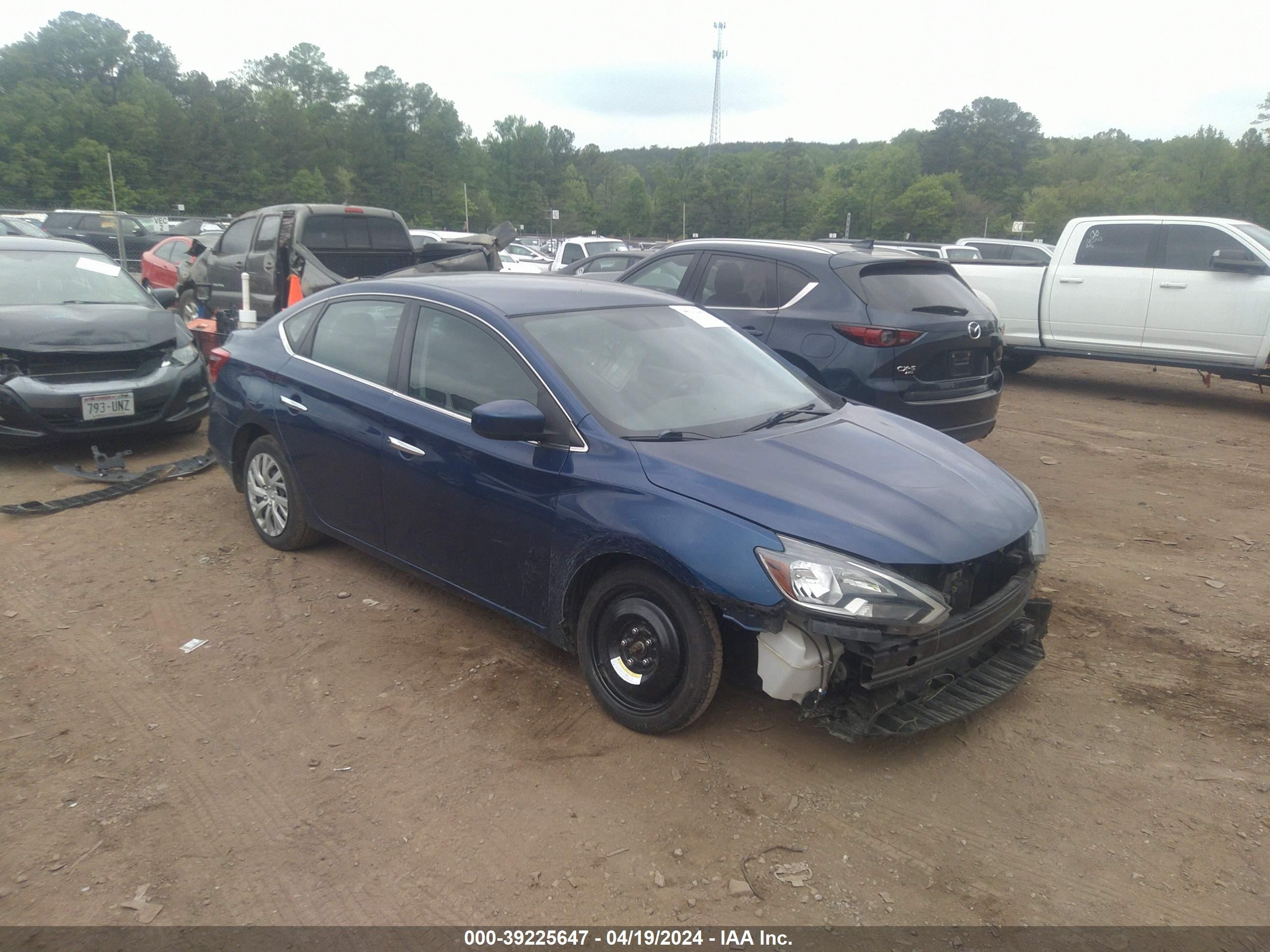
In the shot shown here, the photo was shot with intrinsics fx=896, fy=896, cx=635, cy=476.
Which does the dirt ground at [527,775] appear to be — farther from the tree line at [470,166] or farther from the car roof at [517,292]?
the tree line at [470,166]

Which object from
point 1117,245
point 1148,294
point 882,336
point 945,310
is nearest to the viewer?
point 882,336

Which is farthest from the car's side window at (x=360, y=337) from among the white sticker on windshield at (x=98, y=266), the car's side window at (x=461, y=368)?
the white sticker on windshield at (x=98, y=266)

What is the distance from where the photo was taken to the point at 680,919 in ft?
8.56

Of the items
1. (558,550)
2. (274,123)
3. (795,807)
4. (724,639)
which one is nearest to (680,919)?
(795,807)

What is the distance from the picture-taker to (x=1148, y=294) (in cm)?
1066

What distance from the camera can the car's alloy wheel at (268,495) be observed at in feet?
16.9

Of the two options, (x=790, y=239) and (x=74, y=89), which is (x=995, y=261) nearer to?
(x=790, y=239)

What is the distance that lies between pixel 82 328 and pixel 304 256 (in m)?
3.40

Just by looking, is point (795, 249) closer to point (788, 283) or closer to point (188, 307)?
point (788, 283)

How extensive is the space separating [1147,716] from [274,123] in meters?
→ 63.4

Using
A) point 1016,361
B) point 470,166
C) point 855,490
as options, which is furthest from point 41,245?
point 470,166

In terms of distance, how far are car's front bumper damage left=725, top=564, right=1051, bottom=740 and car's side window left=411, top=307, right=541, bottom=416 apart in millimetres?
1461

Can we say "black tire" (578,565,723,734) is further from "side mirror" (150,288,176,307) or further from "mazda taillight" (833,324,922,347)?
"side mirror" (150,288,176,307)
